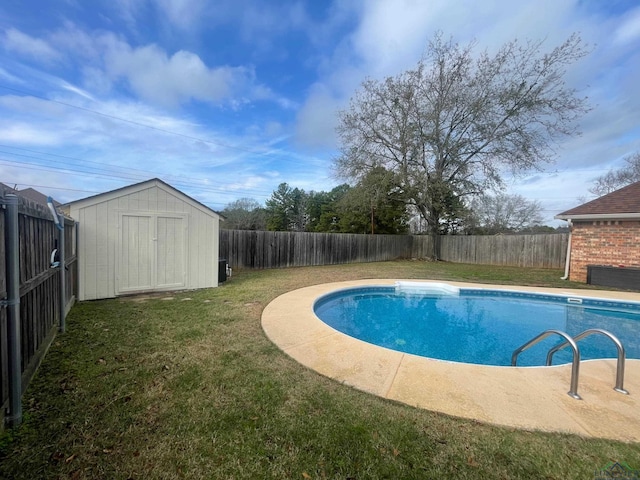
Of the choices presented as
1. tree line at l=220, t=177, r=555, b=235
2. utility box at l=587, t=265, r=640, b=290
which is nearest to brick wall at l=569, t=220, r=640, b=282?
utility box at l=587, t=265, r=640, b=290

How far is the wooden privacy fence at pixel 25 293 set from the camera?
1970mm

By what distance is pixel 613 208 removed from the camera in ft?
31.0

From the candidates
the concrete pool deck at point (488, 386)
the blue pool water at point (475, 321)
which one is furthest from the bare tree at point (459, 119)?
the concrete pool deck at point (488, 386)

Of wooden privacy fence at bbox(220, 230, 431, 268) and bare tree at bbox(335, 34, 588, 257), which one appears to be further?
bare tree at bbox(335, 34, 588, 257)

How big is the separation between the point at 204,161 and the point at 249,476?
24.0 metres

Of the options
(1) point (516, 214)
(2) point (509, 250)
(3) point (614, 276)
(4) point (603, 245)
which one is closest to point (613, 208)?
(4) point (603, 245)

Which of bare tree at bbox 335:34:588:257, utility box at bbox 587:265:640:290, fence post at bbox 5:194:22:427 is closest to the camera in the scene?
fence post at bbox 5:194:22:427

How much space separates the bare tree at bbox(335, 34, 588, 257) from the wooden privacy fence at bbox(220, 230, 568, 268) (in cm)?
224

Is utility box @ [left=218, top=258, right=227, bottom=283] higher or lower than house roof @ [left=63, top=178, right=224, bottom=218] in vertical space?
lower

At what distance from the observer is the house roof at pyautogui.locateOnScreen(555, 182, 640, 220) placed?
906 centimetres

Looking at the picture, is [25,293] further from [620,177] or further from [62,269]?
[620,177]

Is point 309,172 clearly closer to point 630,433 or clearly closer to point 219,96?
point 219,96

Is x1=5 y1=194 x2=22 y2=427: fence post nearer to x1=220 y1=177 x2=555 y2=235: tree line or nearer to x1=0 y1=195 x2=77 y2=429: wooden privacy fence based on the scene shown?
x1=0 y1=195 x2=77 y2=429: wooden privacy fence

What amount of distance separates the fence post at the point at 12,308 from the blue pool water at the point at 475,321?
4258 mm
